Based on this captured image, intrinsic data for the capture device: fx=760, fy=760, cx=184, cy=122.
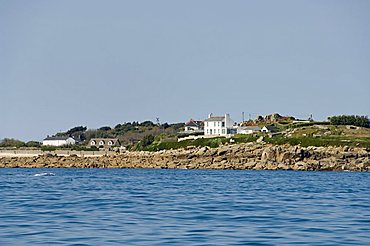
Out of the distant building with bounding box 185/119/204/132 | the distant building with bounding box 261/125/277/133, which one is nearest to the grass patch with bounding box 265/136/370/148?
the distant building with bounding box 261/125/277/133

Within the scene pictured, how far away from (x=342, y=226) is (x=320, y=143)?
6545cm

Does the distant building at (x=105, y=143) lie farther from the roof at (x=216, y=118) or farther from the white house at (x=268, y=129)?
the white house at (x=268, y=129)

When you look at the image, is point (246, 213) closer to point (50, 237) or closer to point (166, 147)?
point (50, 237)

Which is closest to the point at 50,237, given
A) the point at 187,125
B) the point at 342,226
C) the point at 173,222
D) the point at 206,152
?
the point at 173,222

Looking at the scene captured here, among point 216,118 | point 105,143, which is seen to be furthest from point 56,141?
point 216,118

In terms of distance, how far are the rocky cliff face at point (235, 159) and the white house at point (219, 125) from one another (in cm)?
2144

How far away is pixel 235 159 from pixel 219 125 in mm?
32450

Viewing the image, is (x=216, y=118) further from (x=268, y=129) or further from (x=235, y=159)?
(x=235, y=159)

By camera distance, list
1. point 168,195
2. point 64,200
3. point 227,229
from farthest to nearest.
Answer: point 168,195 < point 64,200 < point 227,229

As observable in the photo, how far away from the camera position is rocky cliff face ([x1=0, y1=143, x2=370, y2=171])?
7688 centimetres

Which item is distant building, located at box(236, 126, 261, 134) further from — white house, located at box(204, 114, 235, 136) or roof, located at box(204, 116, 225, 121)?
roof, located at box(204, 116, 225, 121)

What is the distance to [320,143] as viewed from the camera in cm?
8456

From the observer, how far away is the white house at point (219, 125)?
11431 centimetres

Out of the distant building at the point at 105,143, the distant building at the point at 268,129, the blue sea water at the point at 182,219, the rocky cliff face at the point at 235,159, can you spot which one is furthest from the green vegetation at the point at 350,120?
the blue sea water at the point at 182,219
